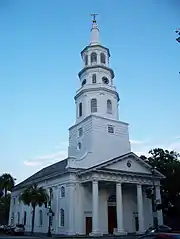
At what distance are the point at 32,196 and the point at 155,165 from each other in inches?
793

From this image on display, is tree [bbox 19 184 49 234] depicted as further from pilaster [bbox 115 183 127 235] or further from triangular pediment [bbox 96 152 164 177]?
pilaster [bbox 115 183 127 235]

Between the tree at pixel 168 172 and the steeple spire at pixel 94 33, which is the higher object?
the steeple spire at pixel 94 33

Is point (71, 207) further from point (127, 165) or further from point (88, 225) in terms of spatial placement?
point (127, 165)

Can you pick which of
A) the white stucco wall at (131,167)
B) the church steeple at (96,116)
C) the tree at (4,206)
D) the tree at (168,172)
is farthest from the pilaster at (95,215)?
the tree at (4,206)

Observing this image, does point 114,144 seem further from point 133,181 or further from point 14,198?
point 14,198

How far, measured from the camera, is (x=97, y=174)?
3541cm

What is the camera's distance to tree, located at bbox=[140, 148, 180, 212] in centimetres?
4522

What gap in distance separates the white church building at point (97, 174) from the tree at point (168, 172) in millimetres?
4819

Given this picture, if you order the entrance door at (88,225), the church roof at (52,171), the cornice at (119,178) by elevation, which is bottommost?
the entrance door at (88,225)

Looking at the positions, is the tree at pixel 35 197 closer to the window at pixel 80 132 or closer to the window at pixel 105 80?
the window at pixel 80 132

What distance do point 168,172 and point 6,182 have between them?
1392 inches

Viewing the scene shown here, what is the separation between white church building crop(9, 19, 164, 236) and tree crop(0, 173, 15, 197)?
46.0ft

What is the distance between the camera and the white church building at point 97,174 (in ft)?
118

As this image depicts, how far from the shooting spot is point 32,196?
3862 centimetres
